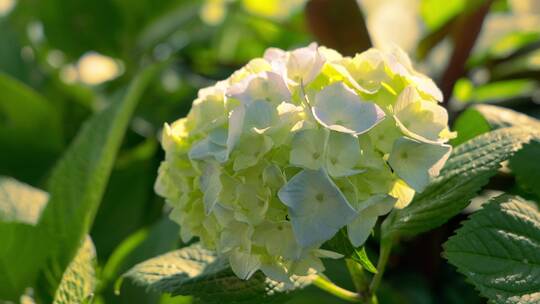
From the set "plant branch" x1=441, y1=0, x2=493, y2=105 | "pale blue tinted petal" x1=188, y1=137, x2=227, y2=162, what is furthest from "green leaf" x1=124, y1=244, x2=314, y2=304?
"plant branch" x1=441, y1=0, x2=493, y2=105

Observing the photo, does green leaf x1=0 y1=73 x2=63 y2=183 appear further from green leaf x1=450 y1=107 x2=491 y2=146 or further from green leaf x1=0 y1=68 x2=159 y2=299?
green leaf x1=450 y1=107 x2=491 y2=146

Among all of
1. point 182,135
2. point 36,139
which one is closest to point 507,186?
point 182,135

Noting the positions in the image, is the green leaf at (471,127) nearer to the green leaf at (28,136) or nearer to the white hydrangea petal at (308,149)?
the white hydrangea petal at (308,149)

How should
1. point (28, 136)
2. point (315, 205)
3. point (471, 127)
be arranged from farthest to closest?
point (28, 136) < point (471, 127) < point (315, 205)

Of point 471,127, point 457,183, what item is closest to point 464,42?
point 471,127

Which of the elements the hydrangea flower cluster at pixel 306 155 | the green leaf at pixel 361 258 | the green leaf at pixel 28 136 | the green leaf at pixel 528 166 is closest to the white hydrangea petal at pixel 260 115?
the hydrangea flower cluster at pixel 306 155

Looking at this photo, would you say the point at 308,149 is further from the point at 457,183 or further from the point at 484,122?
the point at 484,122

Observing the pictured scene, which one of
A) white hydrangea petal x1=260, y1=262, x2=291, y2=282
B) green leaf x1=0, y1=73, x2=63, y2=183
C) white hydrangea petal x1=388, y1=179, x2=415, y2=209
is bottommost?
white hydrangea petal x1=260, y1=262, x2=291, y2=282
